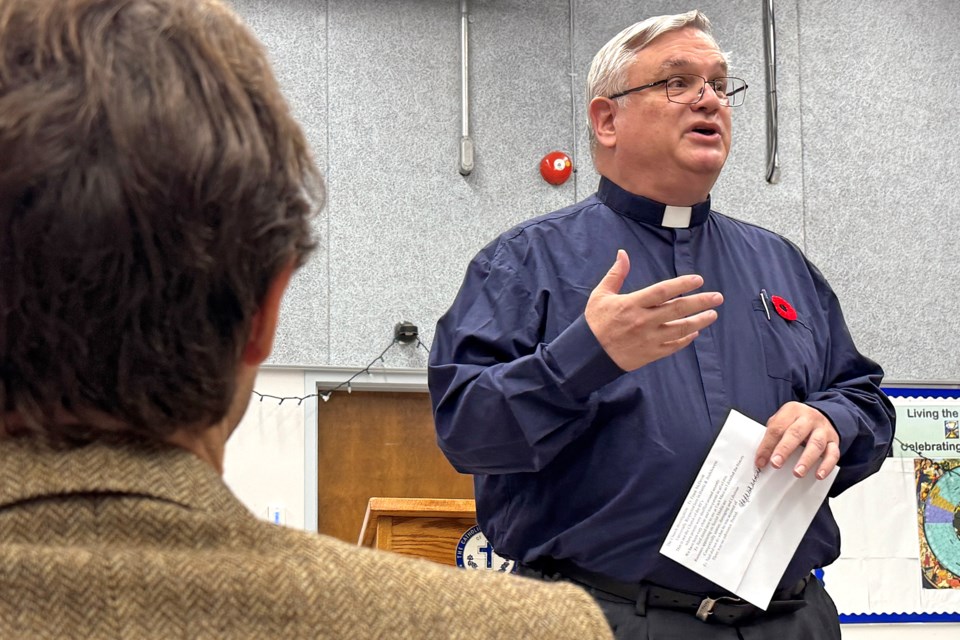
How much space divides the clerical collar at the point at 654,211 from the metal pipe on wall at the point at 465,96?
313 centimetres

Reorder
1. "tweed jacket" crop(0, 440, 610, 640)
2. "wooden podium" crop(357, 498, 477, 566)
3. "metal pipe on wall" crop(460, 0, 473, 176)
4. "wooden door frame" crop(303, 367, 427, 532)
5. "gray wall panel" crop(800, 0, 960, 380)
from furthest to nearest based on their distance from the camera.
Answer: "gray wall panel" crop(800, 0, 960, 380), "metal pipe on wall" crop(460, 0, 473, 176), "wooden door frame" crop(303, 367, 427, 532), "wooden podium" crop(357, 498, 477, 566), "tweed jacket" crop(0, 440, 610, 640)

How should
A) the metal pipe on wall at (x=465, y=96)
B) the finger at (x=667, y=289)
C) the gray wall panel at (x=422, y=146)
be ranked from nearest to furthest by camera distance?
the finger at (x=667, y=289), the gray wall panel at (x=422, y=146), the metal pipe on wall at (x=465, y=96)

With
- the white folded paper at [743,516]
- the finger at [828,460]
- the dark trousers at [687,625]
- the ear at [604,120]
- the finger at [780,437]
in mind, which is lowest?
the dark trousers at [687,625]

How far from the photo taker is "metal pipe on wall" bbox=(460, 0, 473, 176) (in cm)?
507

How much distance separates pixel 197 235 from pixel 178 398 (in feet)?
0.31

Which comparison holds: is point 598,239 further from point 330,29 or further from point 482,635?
point 330,29

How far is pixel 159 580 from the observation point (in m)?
0.58

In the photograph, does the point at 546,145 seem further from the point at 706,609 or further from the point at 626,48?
the point at 706,609

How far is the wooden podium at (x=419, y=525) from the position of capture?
2834mm

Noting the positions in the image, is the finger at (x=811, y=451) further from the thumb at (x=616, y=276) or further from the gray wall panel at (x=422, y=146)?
the gray wall panel at (x=422, y=146)

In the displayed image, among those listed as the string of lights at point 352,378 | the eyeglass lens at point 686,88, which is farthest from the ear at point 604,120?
the string of lights at point 352,378

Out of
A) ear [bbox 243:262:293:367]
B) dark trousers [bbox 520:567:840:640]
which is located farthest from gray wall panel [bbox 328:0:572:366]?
ear [bbox 243:262:293:367]

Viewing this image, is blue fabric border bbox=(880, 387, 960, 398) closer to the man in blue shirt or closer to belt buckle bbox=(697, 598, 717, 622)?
the man in blue shirt

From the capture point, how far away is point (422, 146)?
511 cm
